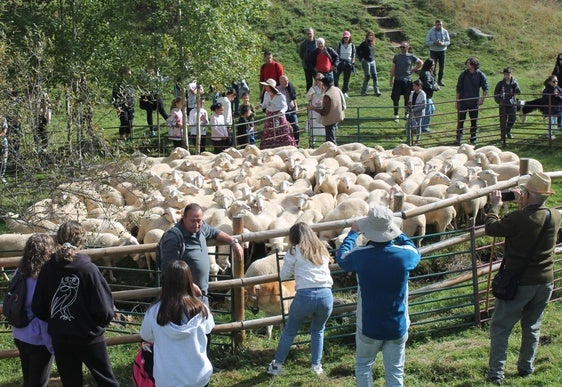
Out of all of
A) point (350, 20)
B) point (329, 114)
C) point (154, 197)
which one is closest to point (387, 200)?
point (154, 197)

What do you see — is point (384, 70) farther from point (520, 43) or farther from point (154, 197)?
point (154, 197)

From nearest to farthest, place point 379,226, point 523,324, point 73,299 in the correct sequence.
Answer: point 379,226 < point 73,299 < point 523,324

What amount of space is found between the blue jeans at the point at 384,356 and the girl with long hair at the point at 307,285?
115 centimetres

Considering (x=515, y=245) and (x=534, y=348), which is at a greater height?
(x=515, y=245)

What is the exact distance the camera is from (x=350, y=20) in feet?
102

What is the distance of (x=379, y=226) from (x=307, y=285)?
1.51 metres

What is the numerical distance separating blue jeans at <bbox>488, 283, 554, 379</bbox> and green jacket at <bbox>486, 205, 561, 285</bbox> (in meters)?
0.12

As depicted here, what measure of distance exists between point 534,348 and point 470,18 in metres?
24.8

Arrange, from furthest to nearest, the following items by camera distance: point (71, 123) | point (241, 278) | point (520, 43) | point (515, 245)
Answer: point (520, 43)
point (71, 123)
point (241, 278)
point (515, 245)

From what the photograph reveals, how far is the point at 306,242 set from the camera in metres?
8.16

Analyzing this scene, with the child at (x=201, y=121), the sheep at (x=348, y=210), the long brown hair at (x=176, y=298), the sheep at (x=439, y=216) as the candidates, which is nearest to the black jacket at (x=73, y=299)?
the long brown hair at (x=176, y=298)

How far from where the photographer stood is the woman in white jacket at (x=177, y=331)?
21.5ft

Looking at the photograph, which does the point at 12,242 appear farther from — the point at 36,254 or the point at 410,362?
the point at 410,362

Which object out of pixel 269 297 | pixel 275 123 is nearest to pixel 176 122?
pixel 275 123
